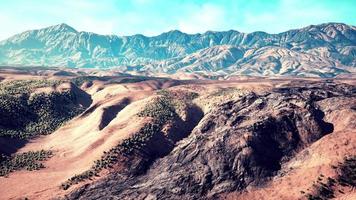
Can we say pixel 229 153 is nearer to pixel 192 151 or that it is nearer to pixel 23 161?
pixel 192 151

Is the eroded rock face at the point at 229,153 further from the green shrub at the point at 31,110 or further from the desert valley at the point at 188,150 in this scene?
the green shrub at the point at 31,110

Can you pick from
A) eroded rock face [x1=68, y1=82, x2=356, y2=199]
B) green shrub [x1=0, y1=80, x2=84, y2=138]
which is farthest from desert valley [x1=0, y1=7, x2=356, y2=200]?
green shrub [x1=0, y1=80, x2=84, y2=138]

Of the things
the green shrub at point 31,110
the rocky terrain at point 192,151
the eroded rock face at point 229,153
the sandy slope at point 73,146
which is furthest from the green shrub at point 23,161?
the eroded rock face at point 229,153

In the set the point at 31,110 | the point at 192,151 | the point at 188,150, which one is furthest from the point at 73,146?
the point at 31,110

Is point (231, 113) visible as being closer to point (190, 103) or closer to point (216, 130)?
point (216, 130)

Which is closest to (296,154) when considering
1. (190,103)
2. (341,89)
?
(190,103)
